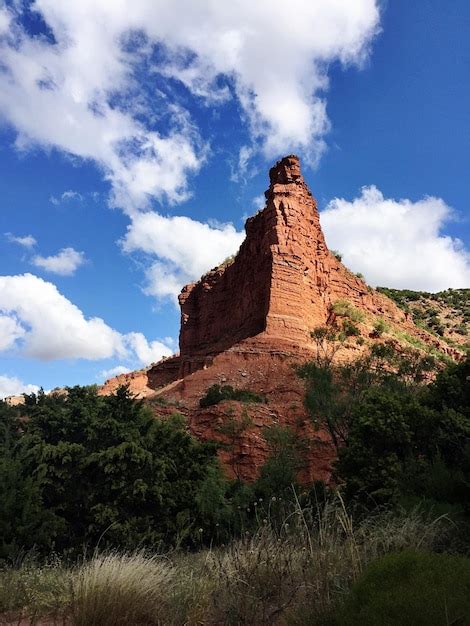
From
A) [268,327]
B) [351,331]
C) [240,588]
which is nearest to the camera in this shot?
[240,588]

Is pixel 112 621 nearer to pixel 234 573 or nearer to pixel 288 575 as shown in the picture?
pixel 234 573

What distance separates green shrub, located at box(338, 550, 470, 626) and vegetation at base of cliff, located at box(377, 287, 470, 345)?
73.6m

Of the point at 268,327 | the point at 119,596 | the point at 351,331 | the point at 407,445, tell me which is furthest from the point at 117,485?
the point at 351,331

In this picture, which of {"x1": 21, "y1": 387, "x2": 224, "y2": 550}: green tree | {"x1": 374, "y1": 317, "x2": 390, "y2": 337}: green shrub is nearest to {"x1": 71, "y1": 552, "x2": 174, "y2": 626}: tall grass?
{"x1": 21, "y1": 387, "x2": 224, "y2": 550}: green tree

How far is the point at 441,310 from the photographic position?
86.1m

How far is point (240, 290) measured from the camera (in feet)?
193

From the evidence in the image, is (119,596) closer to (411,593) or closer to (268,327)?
(411,593)

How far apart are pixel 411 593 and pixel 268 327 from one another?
143 feet

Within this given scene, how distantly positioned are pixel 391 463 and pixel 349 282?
44878mm

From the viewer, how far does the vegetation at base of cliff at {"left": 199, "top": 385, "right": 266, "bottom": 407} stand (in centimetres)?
3862

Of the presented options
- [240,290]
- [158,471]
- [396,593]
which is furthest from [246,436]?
[396,593]

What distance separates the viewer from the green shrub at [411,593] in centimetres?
358

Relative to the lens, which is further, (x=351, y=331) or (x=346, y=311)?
(x=346, y=311)

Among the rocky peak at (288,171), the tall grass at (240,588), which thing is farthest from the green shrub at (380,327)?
the tall grass at (240,588)
